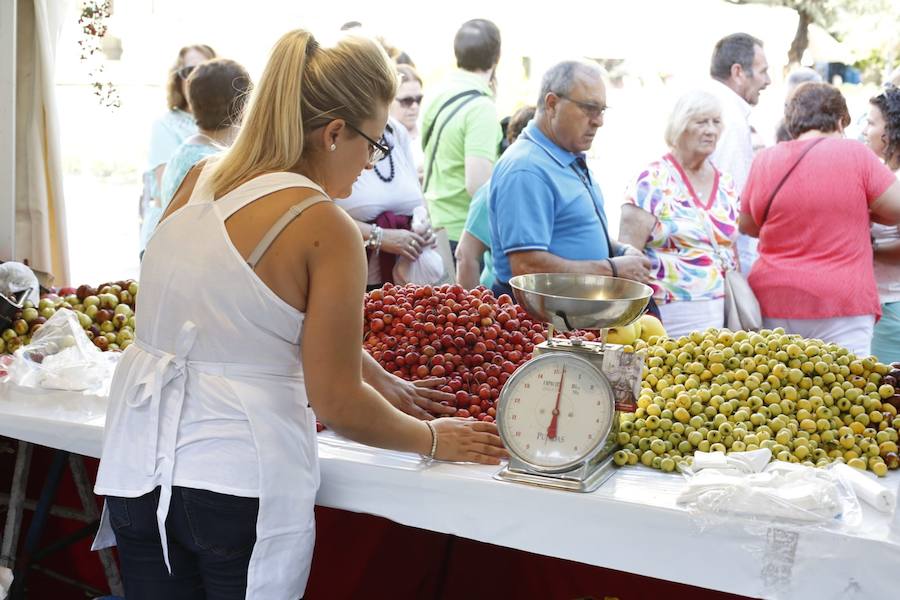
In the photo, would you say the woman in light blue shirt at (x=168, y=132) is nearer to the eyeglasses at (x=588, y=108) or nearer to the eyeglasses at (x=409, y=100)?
the eyeglasses at (x=409, y=100)

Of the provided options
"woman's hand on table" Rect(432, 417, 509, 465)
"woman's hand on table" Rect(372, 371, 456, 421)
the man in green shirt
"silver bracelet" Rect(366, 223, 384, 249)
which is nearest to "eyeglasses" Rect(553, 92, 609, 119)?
"silver bracelet" Rect(366, 223, 384, 249)

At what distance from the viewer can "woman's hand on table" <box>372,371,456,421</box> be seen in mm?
2102

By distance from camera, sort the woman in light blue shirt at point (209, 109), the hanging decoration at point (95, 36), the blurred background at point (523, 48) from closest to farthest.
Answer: the hanging decoration at point (95, 36) < the woman in light blue shirt at point (209, 109) < the blurred background at point (523, 48)

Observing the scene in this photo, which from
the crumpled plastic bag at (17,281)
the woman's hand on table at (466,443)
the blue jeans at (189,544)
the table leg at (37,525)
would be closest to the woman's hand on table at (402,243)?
the crumpled plastic bag at (17,281)

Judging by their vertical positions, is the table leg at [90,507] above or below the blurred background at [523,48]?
below

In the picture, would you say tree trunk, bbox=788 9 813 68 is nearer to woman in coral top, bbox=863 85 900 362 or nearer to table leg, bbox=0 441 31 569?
woman in coral top, bbox=863 85 900 362

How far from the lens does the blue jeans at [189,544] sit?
1.67 meters

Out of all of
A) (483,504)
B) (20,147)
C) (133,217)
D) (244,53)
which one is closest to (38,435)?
(483,504)

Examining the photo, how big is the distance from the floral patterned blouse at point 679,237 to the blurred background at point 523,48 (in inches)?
238

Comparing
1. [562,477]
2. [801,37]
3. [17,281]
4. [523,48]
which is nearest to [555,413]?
[562,477]

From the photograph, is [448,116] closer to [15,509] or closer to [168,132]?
[168,132]

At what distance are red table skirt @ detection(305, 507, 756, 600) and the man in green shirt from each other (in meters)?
2.41

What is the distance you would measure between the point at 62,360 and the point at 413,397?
3.61ft

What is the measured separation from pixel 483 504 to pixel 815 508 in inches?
24.5
